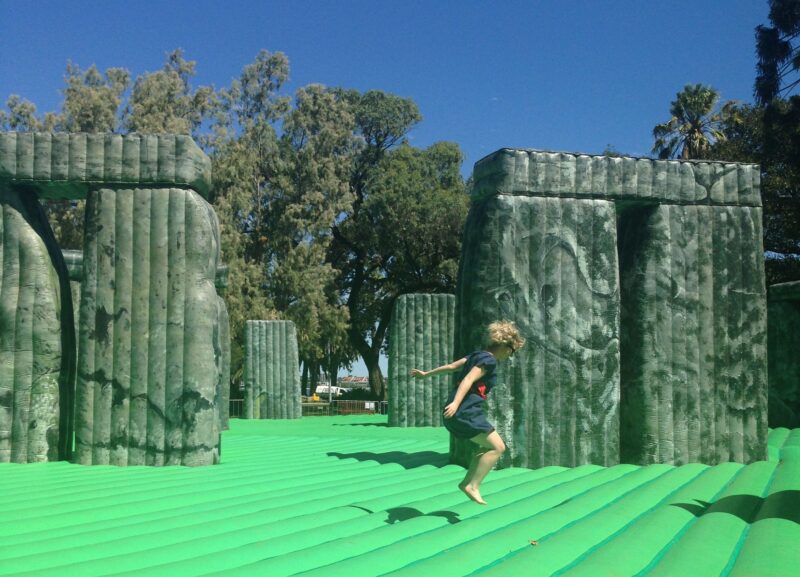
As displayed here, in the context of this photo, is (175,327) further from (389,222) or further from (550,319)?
(389,222)

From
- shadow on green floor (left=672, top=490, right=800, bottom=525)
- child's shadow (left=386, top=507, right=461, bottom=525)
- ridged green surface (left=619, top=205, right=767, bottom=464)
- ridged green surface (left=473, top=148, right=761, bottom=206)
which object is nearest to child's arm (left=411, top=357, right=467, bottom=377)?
child's shadow (left=386, top=507, right=461, bottom=525)

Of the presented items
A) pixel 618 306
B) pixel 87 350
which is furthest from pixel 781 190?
pixel 87 350

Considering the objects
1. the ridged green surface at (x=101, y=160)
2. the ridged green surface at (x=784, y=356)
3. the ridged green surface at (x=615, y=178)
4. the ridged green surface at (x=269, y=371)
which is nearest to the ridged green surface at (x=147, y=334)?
the ridged green surface at (x=101, y=160)

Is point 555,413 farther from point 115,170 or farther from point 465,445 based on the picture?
point 115,170

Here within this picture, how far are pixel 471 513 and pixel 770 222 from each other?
2047cm

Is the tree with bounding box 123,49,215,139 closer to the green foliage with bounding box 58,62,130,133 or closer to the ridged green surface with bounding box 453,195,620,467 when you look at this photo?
the green foliage with bounding box 58,62,130,133

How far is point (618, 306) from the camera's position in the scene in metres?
7.22

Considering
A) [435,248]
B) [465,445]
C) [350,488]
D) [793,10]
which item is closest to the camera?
[350,488]

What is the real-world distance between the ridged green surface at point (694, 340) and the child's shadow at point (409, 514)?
3134 millimetres

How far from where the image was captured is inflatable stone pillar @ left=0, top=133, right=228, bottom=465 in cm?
723

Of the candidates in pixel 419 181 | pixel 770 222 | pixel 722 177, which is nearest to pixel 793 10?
pixel 770 222

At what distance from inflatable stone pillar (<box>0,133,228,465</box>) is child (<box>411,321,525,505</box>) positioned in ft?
8.79

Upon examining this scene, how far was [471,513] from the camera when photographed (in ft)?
15.6

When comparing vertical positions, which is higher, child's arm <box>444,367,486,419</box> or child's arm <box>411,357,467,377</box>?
child's arm <box>411,357,467,377</box>
